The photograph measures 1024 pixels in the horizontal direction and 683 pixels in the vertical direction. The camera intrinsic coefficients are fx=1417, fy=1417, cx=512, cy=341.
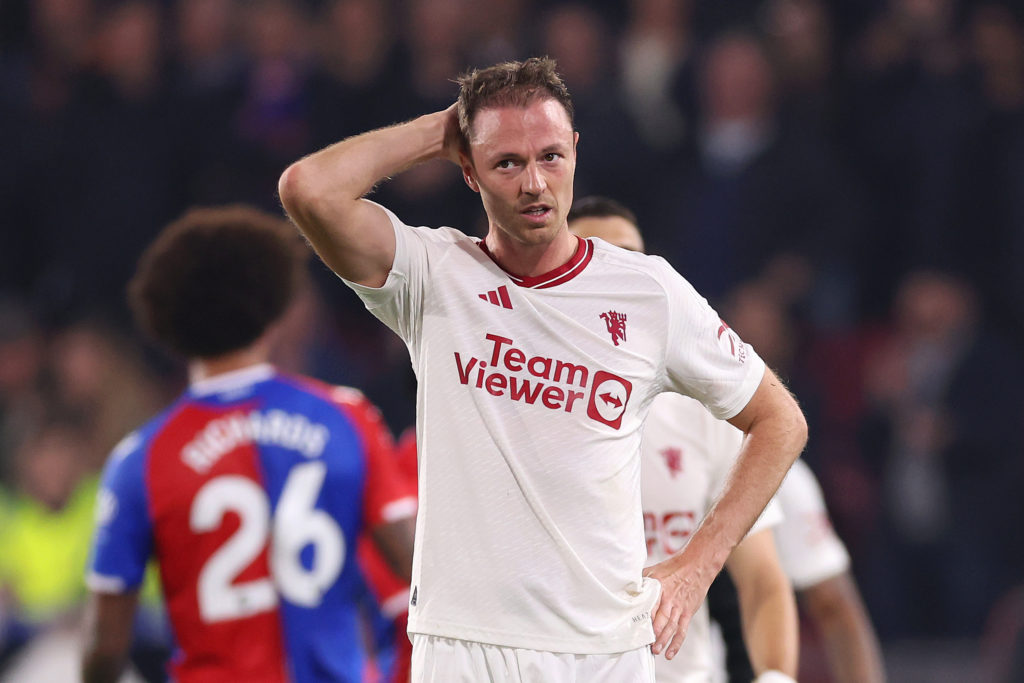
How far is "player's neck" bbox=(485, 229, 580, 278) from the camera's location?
3258mm

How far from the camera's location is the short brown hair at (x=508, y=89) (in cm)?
317

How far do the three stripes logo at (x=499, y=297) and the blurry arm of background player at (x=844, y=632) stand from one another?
1.87m

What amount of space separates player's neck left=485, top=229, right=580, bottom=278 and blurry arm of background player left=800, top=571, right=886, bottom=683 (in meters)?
1.82

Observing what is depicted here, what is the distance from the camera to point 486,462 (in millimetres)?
3133

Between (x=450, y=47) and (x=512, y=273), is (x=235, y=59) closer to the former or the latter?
(x=450, y=47)

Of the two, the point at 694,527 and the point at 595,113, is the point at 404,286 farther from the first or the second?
the point at 595,113

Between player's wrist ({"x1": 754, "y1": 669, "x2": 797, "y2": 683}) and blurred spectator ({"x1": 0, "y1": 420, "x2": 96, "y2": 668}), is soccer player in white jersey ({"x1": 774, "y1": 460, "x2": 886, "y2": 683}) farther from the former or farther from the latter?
blurred spectator ({"x1": 0, "y1": 420, "x2": 96, "y2": 668})

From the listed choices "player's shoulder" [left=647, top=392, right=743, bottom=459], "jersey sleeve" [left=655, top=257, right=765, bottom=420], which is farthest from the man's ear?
"player's shoulder" [left=647, top=392, right=743, bottom=459]

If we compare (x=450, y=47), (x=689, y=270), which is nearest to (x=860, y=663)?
(x=689, y=270)

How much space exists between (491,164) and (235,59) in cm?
772

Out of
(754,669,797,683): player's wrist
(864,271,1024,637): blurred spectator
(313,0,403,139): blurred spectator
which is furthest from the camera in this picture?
(313,0,403,139): blurred spectator

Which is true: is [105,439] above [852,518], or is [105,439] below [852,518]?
above

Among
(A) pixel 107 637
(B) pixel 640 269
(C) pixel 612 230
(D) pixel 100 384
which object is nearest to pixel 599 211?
(C) pixel 612 230

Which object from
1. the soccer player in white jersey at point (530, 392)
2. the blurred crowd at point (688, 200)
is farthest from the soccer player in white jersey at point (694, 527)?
the blurred crowd at point (688, 200)
